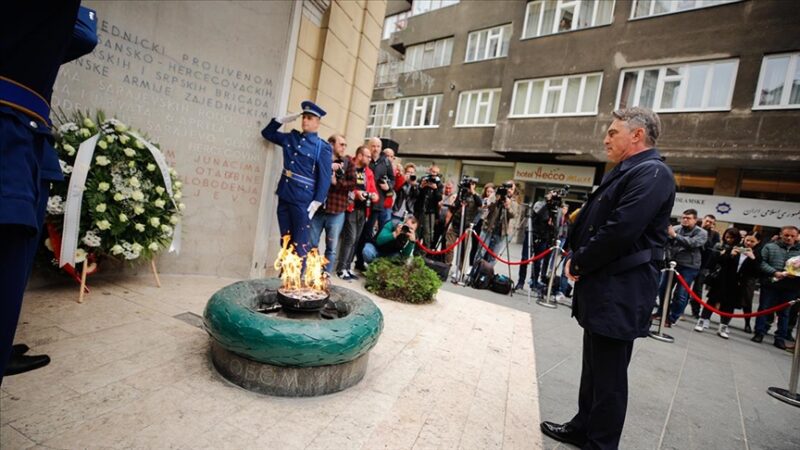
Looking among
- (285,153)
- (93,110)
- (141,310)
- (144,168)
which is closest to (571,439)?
(141,310)

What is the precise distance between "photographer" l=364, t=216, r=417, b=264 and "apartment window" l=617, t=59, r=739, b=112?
36.9 ft

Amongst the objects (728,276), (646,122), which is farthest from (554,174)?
(646,122)

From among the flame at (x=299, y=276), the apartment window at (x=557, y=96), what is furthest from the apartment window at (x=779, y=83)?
the flame at (x=299, y=276)

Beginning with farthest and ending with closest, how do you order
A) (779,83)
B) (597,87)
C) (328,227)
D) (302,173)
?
(597,87) → (779,83) → (328,227) → (302,173)

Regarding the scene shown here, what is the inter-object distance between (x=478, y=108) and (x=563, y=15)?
5104 millimetres

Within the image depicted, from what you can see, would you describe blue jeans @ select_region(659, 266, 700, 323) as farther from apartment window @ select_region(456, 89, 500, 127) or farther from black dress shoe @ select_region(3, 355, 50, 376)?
apartment window @ select_region(456, 89, 500, 127)

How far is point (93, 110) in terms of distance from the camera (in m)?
3.92

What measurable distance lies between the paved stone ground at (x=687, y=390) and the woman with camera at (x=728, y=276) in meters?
0.98

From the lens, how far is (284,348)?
7.92ft

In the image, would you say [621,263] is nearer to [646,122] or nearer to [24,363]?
[646,122]

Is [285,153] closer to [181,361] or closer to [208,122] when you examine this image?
[208,122]

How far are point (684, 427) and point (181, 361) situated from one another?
3.95 meters

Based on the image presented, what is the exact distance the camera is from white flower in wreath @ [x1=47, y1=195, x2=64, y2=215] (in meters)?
3.30

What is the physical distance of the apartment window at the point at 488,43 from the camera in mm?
17672
